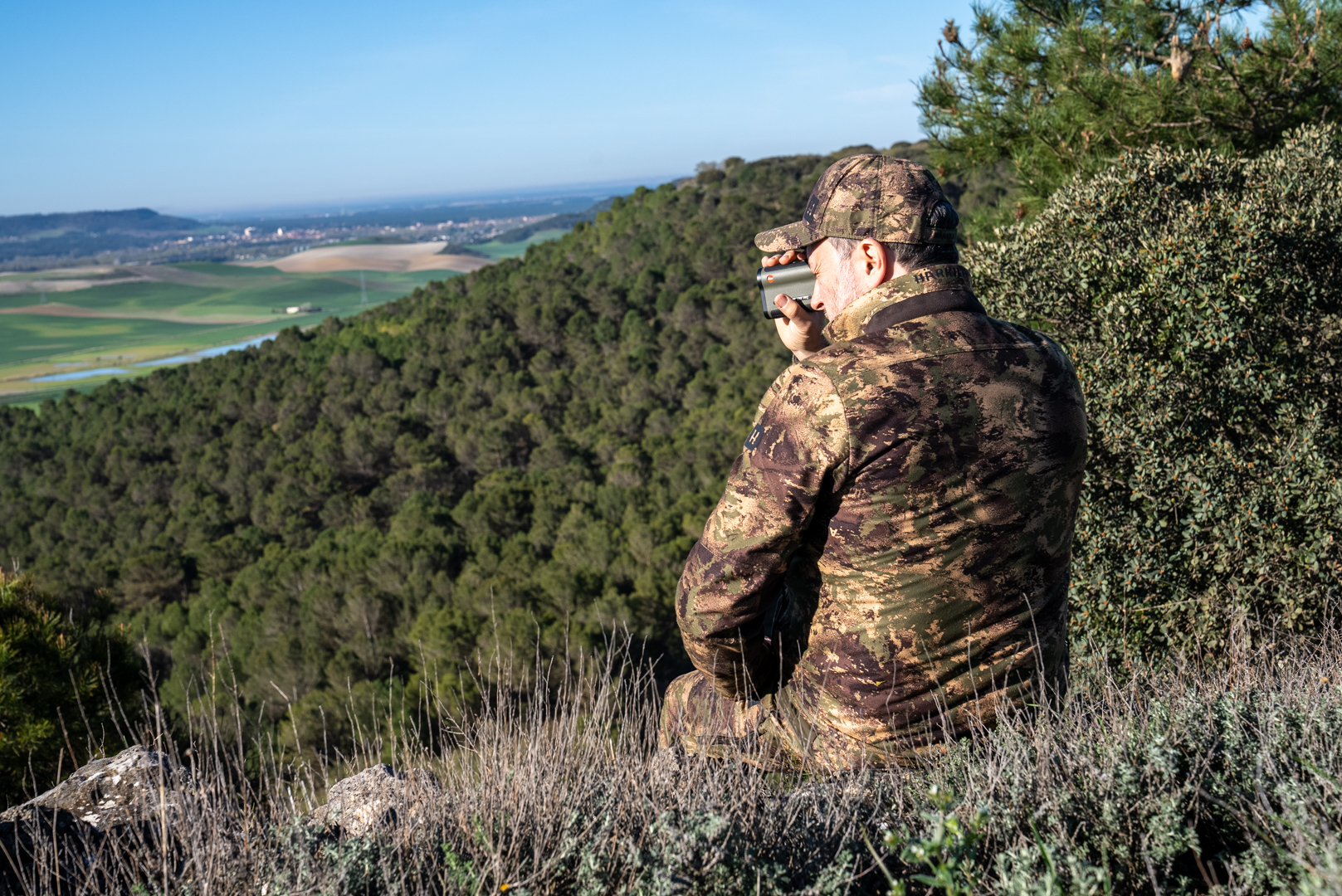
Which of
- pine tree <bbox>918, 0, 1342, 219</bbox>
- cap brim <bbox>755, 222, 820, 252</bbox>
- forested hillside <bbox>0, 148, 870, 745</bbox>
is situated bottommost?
forested hillside <bbox>0, 148, 870, 745</bbox>

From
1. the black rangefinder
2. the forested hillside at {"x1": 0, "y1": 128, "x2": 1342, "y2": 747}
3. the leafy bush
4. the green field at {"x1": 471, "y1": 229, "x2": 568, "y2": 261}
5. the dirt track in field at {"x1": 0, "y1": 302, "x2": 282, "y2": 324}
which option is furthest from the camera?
the dirt track in field at {"x1": 0, "y1": 302, "x2": 282, "y2": 324}

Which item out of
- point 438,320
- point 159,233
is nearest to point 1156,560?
point 438,320

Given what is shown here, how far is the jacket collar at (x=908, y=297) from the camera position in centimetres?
149

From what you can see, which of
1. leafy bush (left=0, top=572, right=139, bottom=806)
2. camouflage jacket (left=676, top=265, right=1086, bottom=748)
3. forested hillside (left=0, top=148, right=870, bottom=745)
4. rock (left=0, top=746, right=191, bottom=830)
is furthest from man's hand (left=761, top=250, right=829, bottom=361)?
forested hillside (left=0, top=148, right=870, bottom=745)

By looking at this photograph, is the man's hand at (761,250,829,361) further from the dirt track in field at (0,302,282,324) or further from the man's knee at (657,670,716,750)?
the dirt track in field at (0,302,282,324)

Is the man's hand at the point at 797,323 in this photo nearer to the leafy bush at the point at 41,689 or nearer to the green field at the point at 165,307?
the leafy bush at the point at 41,689

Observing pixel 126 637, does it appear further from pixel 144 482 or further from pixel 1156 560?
pixel 144 482

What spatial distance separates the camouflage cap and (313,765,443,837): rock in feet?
4.30

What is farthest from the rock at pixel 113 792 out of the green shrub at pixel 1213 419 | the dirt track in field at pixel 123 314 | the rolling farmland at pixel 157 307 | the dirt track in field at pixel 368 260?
the dirt track in field at pixel 123 314

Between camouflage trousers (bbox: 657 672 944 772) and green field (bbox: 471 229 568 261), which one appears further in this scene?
green field (bbox: 471 229 568 261)

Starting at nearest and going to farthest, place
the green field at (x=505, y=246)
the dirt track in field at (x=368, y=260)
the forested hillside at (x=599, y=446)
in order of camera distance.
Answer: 1. the forested hillside at (x=599, y=446)
2. the dirt track in field at (x=368, y=260)
3. the green field at (x=505, y=246)

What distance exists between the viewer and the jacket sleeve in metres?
1.38

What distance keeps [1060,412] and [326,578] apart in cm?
1716

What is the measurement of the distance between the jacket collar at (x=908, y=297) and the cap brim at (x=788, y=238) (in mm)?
196
